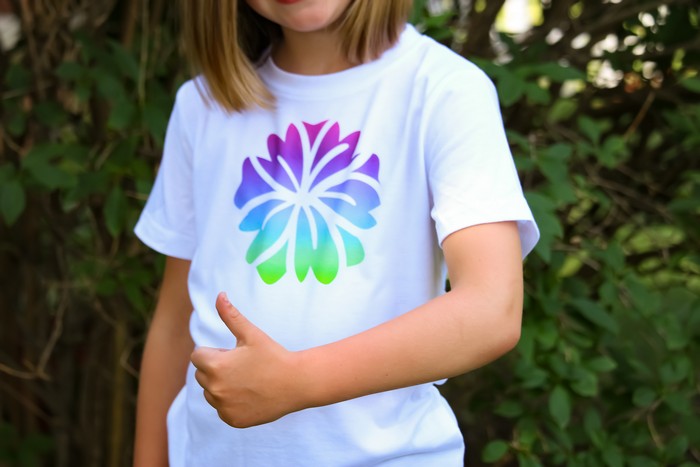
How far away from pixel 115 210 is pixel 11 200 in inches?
7.5

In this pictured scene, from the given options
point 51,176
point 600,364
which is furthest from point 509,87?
point 51,176

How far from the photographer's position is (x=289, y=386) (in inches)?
38.6

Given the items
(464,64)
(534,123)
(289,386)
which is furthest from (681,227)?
(289,386)

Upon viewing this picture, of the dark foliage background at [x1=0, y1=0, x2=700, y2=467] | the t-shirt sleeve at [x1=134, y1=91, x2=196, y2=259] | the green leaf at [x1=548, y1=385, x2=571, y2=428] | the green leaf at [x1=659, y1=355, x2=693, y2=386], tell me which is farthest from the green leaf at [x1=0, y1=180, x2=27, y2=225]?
the green leaf at [x1=659, y1=355, x2=693, y2=386]

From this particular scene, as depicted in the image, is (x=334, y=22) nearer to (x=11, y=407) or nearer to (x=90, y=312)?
(x=90, y=312)

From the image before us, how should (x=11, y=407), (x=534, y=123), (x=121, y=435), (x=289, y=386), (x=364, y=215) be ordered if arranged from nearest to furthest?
(x=289, y=386)
(x=364, y=215)
(x=534, y=123)
(x=121, y=435)
(x=11, y=407)

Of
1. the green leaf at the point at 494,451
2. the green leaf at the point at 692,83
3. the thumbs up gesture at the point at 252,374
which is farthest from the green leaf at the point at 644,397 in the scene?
the thumbs up gesture at the point at 252,374

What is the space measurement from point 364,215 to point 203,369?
289 millimetres

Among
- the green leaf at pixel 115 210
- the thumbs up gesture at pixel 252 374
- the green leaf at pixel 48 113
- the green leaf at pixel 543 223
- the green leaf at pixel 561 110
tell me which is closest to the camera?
the thumbs up gesture at pixel 252 374

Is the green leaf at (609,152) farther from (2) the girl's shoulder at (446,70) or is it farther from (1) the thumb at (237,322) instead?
(1) the thumb at (237,322)

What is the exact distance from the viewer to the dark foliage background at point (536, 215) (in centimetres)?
185

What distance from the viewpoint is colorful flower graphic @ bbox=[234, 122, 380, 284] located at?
1.18m

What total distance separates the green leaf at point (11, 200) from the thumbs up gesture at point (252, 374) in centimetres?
95

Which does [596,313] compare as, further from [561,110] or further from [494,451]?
[561,110]
